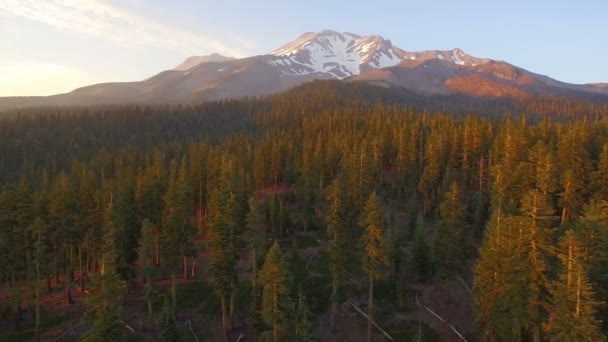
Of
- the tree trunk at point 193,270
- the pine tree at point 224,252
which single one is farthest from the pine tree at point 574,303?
the tree trunk at point 193,270

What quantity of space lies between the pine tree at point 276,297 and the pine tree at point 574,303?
1804 cm

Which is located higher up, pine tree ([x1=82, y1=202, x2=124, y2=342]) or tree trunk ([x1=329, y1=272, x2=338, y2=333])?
pine tree ([x1=82, y1=202, x2=124, y2=342])

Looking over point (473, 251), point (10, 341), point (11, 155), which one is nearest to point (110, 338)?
point (10, 341)

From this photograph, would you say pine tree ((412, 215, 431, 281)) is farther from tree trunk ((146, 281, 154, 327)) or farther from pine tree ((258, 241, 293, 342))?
tree trunk ((146, 281, 154, 327))

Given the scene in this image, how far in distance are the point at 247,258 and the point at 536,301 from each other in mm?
40111

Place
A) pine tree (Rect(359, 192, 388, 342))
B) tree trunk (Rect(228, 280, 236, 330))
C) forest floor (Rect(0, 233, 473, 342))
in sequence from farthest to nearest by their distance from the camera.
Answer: tree trunk (Rect(228, 280, 236, 330)), forest floor (Rect(0, 233, 473, 342)), pine tree (Rect(359, 192, 388, 342))

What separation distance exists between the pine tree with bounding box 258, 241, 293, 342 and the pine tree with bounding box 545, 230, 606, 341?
59.2ft

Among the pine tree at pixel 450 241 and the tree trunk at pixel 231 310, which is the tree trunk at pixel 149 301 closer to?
the tree trunk at pixel 231 310

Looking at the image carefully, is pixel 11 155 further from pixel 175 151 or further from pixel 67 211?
pixel 67 211

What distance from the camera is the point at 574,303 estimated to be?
24.4m

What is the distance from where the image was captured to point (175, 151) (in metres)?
123

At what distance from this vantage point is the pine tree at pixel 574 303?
23.5 metres

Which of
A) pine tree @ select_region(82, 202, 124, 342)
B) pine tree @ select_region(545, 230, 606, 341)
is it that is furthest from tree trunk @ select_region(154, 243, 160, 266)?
pine tree @ select_region(545, 230, 606, 341)

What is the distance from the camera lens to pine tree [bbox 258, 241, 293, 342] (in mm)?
31469
